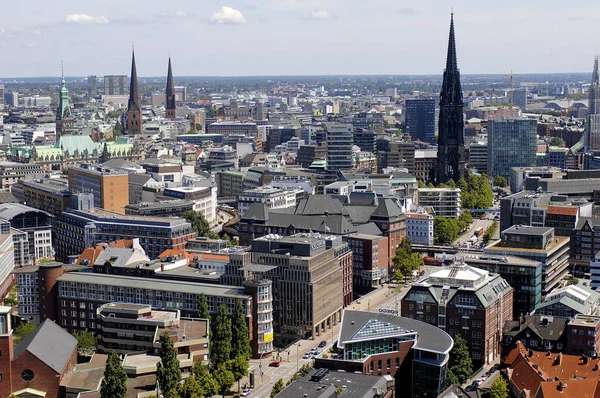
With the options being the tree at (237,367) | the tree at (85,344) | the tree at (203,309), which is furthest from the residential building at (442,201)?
the tree at (237,367)

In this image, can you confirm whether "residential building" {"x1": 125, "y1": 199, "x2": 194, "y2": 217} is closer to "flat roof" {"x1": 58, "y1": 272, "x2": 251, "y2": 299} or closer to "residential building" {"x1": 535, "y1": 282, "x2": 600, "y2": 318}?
"flat roof" {"x1": 58, "y1": 272, "x2": 251, "y2": 299}

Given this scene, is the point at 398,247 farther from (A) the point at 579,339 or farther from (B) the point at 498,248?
(A) the point at 579,339

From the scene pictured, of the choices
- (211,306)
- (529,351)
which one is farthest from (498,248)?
(211,306)

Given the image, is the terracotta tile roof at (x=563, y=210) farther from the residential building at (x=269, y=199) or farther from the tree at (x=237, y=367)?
the tree at (x=237, y=367)

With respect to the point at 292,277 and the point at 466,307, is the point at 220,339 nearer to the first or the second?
the point at 292,277

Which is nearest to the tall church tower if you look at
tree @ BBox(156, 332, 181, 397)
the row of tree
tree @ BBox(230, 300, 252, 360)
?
the row of tree

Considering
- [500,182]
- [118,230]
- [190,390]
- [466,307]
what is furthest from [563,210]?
[500,182]
